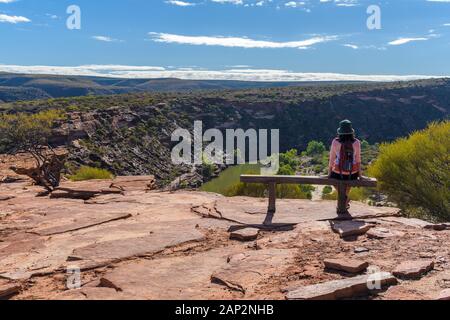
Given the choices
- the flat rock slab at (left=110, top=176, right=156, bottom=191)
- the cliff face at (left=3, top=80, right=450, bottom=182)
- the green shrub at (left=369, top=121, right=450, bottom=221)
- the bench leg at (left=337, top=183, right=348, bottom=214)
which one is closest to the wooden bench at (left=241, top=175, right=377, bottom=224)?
the bench leg at (left=337, top=183, right=348, bottom=214)

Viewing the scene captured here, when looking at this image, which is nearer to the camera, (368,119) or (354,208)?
(354,208)

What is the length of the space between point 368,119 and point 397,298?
77.9m

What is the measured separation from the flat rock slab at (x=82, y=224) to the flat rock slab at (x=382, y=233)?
452 cm

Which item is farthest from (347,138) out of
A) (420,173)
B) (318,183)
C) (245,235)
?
(420,173)

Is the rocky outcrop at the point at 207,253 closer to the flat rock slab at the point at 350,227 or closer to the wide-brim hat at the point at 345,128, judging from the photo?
the flat rock slab at the point at 350,227

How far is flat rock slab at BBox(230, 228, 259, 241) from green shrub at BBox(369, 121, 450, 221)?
324 inches

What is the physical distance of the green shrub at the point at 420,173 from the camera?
13.7m

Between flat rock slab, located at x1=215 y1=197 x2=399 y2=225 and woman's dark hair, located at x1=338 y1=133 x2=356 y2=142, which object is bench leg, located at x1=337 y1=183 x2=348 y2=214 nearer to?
flat rock slab, located at x1=215 y1=197 x2=399 y2=225

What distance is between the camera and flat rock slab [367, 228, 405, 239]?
6707mm

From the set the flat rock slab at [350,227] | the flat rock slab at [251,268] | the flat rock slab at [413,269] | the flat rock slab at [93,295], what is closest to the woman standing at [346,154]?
the flat rock slab at [350,227]

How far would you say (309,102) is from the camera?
240ft

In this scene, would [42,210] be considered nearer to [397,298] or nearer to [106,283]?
[106,283]
